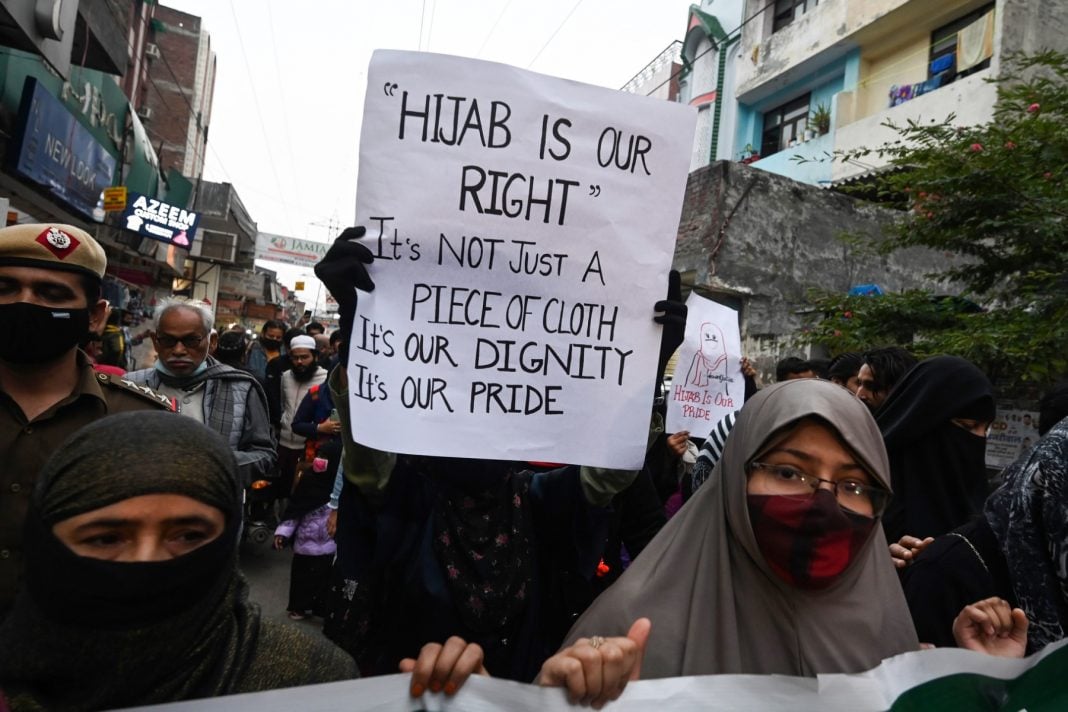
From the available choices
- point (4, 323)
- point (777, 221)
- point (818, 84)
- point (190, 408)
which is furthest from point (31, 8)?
point (818, 84)

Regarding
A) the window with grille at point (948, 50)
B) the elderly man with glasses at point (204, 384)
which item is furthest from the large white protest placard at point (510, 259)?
the window with grille at point (948, 50)

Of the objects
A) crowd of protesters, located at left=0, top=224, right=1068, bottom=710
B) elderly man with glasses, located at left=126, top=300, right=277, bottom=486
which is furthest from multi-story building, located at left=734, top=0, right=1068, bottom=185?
crowd of protesters, located at left=0, top=224, right=1068, bottom=710

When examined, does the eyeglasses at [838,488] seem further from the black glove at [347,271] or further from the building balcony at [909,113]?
the building balcony at [909,113]

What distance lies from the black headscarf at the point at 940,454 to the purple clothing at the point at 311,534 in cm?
324

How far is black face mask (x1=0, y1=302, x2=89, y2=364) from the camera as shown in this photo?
5.71 ft

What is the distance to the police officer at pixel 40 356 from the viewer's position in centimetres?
170

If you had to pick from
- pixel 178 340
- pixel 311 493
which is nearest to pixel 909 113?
pixel 311 493

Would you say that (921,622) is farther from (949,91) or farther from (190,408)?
(949,91)

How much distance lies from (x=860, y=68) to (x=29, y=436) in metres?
17.3

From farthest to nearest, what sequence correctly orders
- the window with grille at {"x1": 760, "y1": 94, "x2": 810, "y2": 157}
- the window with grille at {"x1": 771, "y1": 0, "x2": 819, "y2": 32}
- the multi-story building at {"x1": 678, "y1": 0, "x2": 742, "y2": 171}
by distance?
the multi-story building at {"x1": 678, "y1": 0, "x2": 742, "y2": 171} < the window with grille at {"x1": 760, "y1": 94, "x2": 810, "y2": 157} < the window with grille at {"x1": 771, "y1": 0, "x2": 819, "y2": 32}

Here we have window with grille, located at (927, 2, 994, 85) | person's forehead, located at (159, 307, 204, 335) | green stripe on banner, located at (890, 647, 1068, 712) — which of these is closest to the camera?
green stripe on banner, located at (890, 647, 1068, 712)

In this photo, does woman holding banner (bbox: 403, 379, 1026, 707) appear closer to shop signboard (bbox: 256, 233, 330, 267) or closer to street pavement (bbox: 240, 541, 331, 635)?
street pavement (bbox: 240, 541, 331, 635)

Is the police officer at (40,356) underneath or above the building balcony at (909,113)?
underneath

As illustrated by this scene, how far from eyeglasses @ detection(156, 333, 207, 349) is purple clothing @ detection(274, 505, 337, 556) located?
1644 mm
